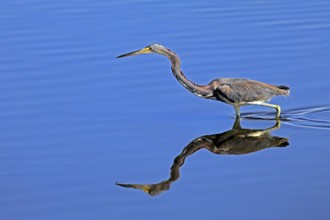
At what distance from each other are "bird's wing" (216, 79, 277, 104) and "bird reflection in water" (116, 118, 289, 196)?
1.00ft

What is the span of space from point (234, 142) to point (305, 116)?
107 cm

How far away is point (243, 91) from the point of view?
12.0 m

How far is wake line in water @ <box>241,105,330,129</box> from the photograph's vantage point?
11.6 m

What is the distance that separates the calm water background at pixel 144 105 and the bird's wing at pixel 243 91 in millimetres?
281

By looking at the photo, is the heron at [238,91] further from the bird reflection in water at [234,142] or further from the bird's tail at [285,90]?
the bird reflection in water at [234,142]

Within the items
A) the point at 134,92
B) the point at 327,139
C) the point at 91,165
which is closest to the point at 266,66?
the point at 134,92

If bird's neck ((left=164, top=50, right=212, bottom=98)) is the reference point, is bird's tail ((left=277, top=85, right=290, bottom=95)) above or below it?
below

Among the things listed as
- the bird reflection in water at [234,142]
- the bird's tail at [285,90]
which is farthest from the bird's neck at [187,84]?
the bird's tail at [285,90]

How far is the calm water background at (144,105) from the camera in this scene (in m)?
9.35

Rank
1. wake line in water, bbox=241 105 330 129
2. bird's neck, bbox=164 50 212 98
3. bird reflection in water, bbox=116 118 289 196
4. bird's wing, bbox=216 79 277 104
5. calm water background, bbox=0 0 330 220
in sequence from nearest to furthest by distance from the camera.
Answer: calm water background, bbox=0 0 330 220 < bird reflection in water, bbox=116 118 289 196 < wake line in water, bbox=241 105 330 129 < bird's wing, bbox=216 79 277 104 < bird's neck, bbox=164 50 212 98

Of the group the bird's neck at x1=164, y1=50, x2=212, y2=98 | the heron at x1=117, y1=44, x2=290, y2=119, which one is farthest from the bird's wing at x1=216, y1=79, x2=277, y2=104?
the bird's neck at x1=164, y1=50, x2=212, y2=98

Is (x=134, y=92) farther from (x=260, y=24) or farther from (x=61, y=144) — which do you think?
(x=260, y=24)

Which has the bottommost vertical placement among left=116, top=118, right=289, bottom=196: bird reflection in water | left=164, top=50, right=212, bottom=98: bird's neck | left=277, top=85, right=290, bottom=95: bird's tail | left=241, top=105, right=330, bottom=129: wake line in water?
left=116, top=118, right=289, bottom=196: bird reflection in water

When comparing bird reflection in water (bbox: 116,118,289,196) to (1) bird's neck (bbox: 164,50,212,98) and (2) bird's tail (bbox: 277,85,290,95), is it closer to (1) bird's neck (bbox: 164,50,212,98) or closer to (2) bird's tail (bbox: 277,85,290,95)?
(2) bird's tail (bbox: 277,85,290,95)
